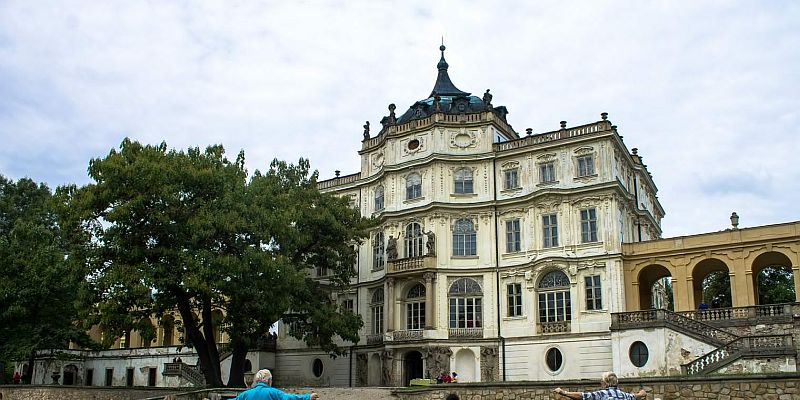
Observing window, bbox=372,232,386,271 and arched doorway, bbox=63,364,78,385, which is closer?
window, bbox=372,232,386,271

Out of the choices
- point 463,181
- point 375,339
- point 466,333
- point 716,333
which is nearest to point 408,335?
point 466,333

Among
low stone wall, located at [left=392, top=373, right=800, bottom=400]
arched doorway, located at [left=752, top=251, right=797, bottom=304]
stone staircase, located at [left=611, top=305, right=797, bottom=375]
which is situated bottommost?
low stone wall, located at [left=392, top=373, right=800, bottom=400]

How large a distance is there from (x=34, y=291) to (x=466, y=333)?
72.1ft

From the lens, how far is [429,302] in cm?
4275

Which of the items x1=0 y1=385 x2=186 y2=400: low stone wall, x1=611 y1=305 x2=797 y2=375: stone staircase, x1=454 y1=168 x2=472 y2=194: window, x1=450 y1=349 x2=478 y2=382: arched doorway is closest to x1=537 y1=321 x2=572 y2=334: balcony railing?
x1=611 y1=305 x2=797 y2=375: stone staircase

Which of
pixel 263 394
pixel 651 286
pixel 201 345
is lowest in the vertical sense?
pixel 263 394

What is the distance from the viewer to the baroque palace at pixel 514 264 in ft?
123

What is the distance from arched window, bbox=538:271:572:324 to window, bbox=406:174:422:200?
894 centimetres

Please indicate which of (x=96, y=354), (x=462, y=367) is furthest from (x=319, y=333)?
(x=96, y=354)

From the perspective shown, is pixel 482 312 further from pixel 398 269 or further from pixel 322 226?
pixel 322 226

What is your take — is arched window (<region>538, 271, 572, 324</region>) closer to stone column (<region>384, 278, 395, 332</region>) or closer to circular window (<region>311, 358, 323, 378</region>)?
stone column (<region>384, 278, 395, 332</region>)

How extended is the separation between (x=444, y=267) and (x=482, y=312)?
3169 millimetres

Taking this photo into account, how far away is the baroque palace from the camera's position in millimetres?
37406

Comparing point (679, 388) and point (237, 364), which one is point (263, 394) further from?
point (237, 364)
